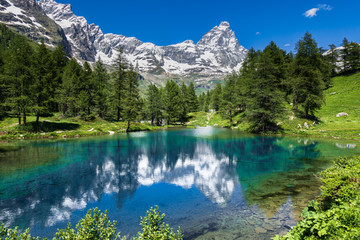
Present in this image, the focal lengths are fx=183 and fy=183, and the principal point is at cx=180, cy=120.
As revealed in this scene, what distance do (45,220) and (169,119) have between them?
66.4m

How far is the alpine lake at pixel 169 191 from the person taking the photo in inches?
361

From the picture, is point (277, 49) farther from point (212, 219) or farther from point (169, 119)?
point (212, 219)

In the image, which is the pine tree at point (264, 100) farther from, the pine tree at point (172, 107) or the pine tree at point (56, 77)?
the pine tree at point (56, 77)

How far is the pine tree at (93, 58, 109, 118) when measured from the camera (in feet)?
197

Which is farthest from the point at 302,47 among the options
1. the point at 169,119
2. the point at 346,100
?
the point at 169,119

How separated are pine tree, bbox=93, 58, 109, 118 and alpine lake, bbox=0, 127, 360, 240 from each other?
3904cm

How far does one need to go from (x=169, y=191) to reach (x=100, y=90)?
182 ft

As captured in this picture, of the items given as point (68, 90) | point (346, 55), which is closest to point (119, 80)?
point (68, 90)

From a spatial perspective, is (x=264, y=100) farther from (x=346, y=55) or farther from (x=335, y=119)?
(x=346, y=55)

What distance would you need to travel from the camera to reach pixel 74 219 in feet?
31.2

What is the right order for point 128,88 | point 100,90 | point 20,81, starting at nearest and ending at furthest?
1. point 20,81
2. point 128,88
3. point 100,90

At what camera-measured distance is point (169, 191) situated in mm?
13531

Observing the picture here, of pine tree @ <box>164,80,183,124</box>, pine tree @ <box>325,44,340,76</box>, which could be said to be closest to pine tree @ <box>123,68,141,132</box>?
pine tree @ <box>164,80,183,124</box>

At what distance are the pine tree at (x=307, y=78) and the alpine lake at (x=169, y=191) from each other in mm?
28616
